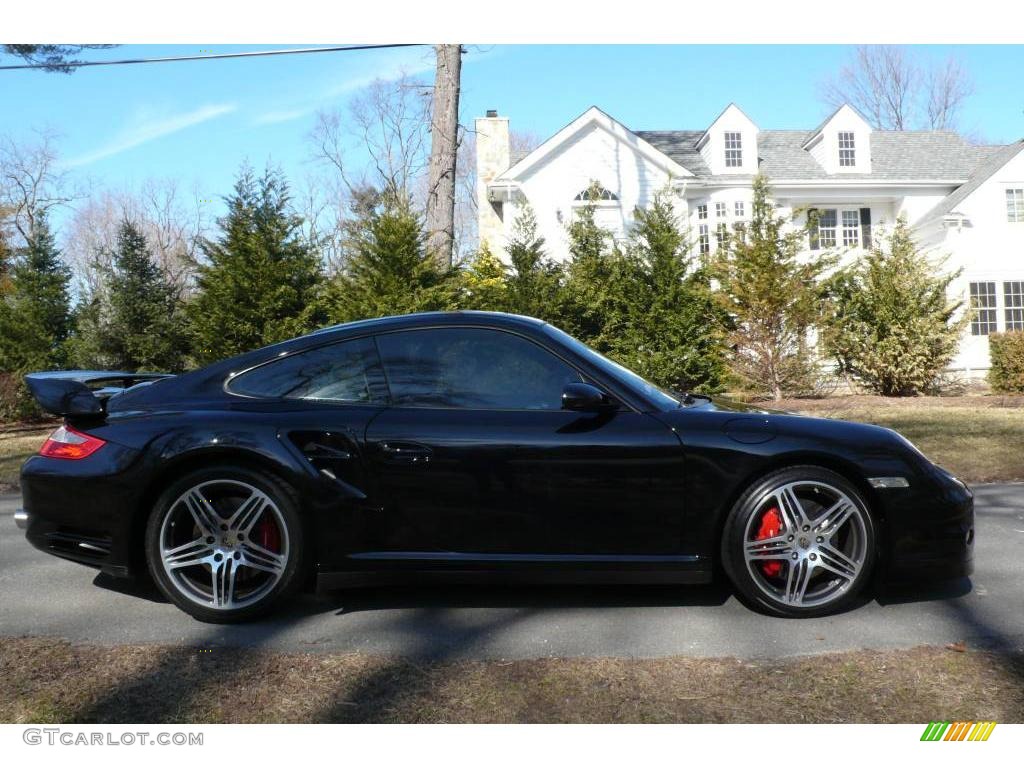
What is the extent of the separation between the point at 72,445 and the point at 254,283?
11574 millimetres

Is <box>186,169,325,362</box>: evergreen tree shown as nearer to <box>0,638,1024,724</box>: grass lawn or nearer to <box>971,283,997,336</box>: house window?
<box>0,638,1024,724</box>: grass lawn

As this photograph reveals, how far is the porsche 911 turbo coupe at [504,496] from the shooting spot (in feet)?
13.3

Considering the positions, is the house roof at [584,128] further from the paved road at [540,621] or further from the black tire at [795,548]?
the black tire at [795,548]

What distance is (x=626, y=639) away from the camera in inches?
151

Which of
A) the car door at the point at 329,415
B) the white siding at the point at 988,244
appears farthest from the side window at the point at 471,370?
the white siding at the point at 988,244

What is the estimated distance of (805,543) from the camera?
4074mm

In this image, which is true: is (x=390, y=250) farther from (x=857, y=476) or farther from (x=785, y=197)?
(x=785, y=197)

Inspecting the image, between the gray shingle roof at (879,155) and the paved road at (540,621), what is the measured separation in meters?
26.7

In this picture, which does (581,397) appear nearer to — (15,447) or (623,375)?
(623,375)

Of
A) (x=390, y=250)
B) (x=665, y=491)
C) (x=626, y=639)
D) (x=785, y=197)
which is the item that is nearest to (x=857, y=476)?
(x=665, y=491)

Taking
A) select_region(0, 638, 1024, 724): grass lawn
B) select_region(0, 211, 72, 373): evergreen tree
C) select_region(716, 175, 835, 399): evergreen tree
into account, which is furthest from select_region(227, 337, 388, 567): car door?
select_region(0, 211, 72, 373): evergreen tree

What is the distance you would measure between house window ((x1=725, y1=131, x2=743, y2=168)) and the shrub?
12.2 meters

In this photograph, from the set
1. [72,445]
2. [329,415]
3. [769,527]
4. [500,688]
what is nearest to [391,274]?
[72,445]

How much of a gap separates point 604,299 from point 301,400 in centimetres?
1227
